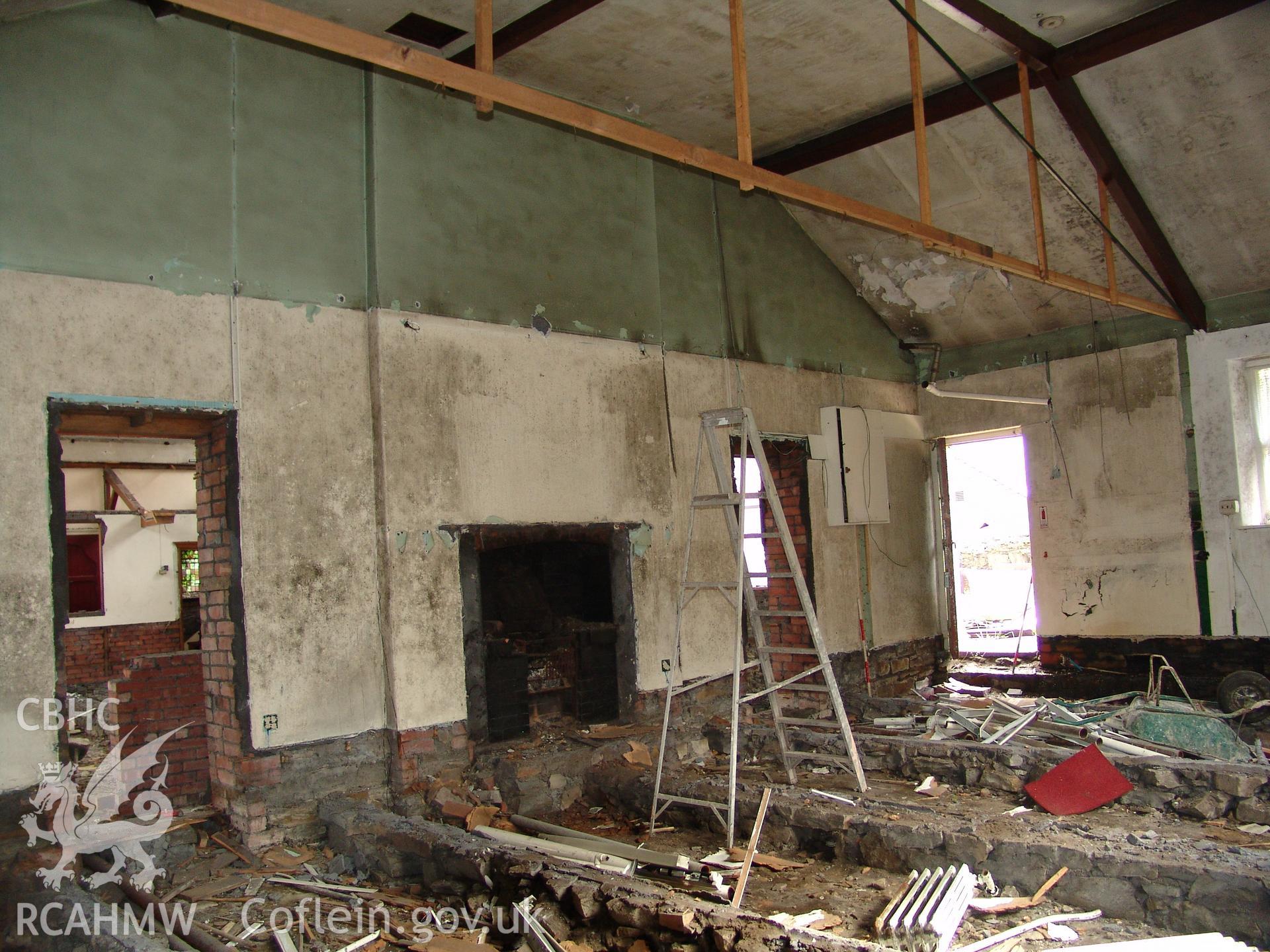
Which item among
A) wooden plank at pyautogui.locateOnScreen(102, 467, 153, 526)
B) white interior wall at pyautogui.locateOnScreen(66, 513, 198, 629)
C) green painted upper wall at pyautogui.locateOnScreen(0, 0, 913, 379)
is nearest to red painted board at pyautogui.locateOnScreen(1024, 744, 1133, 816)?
green painted upper wall at pyautogui.locateOnScreen(0, 0, 913, 379)

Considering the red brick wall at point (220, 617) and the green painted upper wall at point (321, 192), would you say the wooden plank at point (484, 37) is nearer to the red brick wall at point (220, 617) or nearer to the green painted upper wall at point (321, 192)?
the green painted upper wall at point (321, 192)

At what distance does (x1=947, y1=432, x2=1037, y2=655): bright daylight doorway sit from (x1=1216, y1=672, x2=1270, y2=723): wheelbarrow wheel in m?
3.70

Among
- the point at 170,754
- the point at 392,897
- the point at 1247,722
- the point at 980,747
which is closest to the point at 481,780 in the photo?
the point at 392,897

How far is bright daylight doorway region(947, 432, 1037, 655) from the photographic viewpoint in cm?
1261

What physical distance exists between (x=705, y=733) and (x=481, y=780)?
2066 millimetres

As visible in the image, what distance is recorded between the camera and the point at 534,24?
5.46 metres

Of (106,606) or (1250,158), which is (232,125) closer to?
(1250,158)

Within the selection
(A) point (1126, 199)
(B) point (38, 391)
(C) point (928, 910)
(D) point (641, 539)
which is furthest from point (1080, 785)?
(B) point (38, 391)

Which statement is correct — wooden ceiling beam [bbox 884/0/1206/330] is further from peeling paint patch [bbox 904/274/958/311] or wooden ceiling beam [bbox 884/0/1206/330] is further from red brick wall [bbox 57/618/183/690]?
red brick wall [bbox 57/618/183/690]

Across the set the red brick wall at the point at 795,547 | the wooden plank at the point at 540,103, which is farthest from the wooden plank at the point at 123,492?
the wooden plank at the point at 540,103

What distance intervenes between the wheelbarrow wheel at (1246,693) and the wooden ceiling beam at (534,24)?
7032 mm

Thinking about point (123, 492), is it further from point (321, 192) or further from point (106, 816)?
point (321, 192)

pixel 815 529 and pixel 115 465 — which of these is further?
pixel 115 465

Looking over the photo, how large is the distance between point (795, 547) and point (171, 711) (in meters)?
5.11
